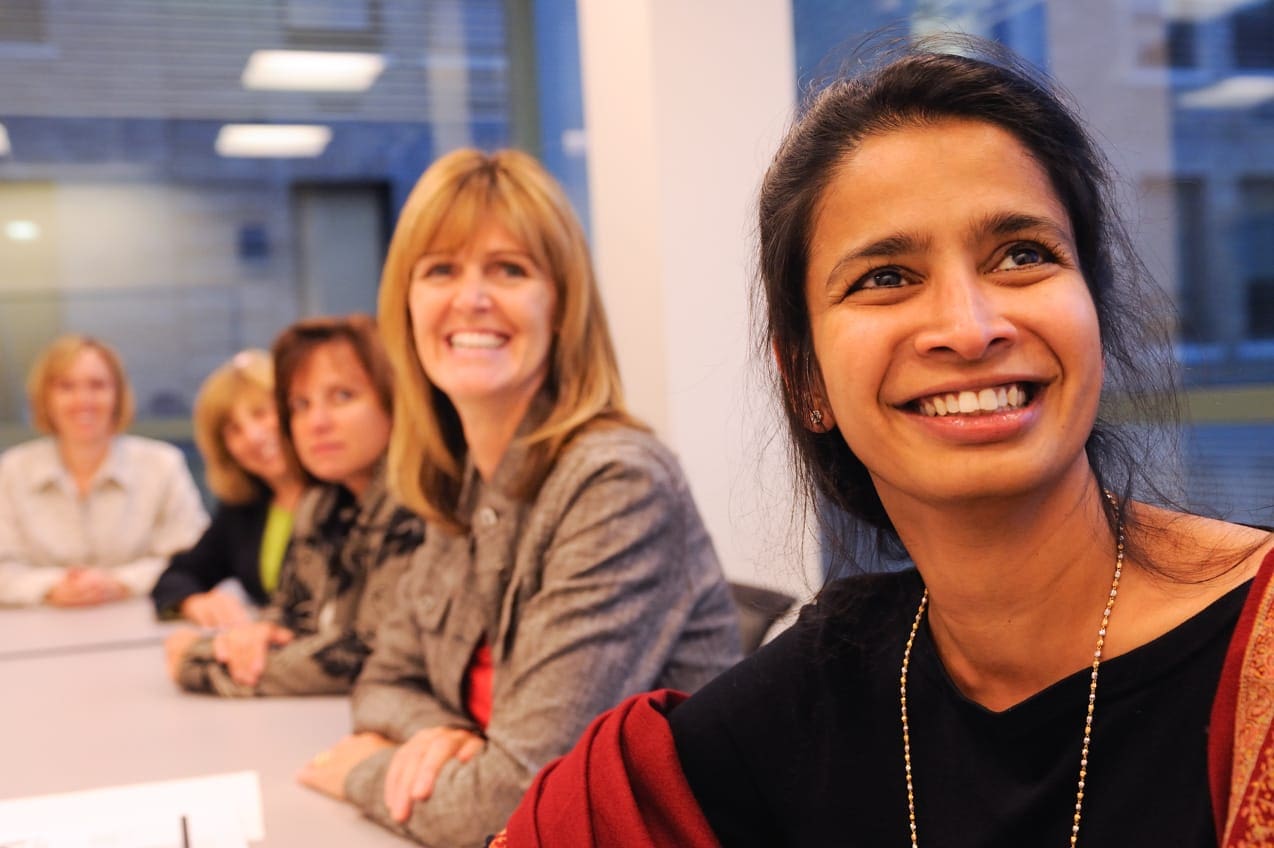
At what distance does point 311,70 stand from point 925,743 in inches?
178

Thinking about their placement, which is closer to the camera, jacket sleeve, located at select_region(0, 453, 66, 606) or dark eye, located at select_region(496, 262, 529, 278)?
dark eye, located at select_region(496, 262, 529, 278)

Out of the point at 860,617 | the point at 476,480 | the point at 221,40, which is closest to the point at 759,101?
the point at 476,480

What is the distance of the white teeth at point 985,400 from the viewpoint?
1024mm

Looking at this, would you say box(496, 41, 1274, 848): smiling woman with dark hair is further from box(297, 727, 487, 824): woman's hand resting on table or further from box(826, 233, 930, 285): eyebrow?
box(297, 727, 487, 824): woman's hand resting on table

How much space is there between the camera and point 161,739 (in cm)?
231

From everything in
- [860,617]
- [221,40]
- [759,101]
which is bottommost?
[860,617]

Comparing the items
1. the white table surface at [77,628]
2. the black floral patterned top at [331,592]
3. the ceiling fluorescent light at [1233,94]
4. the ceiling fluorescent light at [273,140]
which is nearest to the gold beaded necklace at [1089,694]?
the black floral patterned top at [331,592]

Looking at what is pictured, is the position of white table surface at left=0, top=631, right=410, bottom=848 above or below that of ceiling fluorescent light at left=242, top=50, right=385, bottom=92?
below

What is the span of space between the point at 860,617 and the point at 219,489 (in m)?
2.92

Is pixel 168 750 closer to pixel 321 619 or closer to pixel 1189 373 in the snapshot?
pixel 321 619

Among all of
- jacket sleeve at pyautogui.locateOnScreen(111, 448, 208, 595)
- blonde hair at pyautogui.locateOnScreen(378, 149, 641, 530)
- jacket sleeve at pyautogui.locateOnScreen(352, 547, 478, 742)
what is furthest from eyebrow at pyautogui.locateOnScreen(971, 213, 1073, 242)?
jacket sleeve at pyautogui.locateOnScreen(111, 448, 208, 595)

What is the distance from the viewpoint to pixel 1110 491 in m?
1.14

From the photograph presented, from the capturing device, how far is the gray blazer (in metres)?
1.68

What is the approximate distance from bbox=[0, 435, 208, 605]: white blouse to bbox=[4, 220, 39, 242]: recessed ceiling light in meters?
0.77
